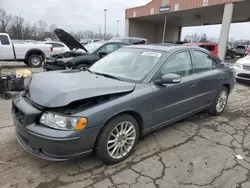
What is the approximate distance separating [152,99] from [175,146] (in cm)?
94

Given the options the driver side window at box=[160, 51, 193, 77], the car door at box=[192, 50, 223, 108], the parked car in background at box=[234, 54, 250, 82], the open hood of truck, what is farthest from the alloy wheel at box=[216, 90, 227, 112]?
the open hood of truck

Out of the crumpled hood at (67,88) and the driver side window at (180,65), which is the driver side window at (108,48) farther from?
the crumpled hood at (67,88)

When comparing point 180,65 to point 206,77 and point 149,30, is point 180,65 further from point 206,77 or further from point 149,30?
point 149,30

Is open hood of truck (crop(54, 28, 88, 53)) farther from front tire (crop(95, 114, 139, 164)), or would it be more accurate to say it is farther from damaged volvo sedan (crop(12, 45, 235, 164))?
front tire (crop(95, 114, 139, 164))

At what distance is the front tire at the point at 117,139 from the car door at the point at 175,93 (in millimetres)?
465

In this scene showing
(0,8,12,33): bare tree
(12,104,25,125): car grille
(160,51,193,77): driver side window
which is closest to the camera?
(12,104,25,125): car grille

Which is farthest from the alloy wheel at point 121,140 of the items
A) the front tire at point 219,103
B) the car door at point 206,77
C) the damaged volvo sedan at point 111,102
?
the front tire at point 219,103

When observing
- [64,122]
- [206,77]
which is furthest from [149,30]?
[64,122]

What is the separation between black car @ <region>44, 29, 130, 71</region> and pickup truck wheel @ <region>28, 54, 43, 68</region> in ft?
13.7

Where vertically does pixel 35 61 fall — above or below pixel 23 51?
below

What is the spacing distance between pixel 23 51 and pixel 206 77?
10.9 m

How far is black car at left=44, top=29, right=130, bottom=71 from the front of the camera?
7457 millimetres

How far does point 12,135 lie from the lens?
11.7 ft

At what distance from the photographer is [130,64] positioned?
140 inches
